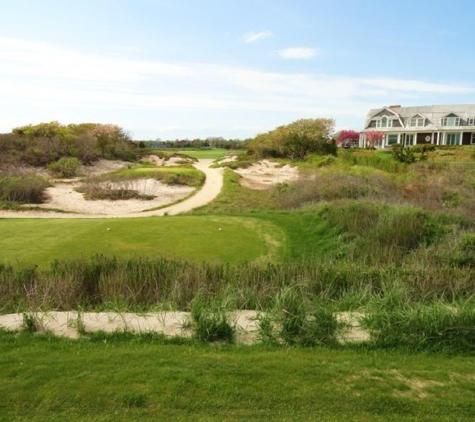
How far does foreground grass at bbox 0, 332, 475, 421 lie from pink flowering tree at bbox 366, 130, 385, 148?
152 ft

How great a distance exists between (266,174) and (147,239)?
2445 cm

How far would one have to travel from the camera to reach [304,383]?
13.1 ft

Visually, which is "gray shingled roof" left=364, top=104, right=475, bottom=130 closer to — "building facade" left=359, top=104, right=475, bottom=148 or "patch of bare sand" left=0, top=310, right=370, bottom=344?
"building facade" left=359, top=104, right=475, bottom=148

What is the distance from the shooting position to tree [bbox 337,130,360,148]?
61.8 metres

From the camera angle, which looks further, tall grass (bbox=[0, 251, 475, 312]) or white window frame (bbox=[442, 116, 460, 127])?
white window frame (bbox=[442, 116, 460, 127])

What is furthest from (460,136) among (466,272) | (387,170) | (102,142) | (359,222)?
(466,272)

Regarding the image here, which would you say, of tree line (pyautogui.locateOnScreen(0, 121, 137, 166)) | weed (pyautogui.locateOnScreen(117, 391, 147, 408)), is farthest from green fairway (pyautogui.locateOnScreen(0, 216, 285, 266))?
tree line (pyautogui.locateOnScreen(0, 121, 137, 166))

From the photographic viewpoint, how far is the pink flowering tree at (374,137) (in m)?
48.3

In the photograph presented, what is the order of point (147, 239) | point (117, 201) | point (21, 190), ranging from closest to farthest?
point (147, 239), point (21, 190), point (117, 201)

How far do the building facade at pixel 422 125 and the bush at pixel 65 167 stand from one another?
31.0 metres

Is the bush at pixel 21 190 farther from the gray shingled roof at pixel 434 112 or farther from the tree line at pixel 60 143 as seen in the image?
the gray shingled roof at pixel 434 112

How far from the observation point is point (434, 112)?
160 ft

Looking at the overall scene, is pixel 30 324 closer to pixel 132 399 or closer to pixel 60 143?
pixel 132 399

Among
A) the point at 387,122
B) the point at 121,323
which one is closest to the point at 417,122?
the point at 387,122
